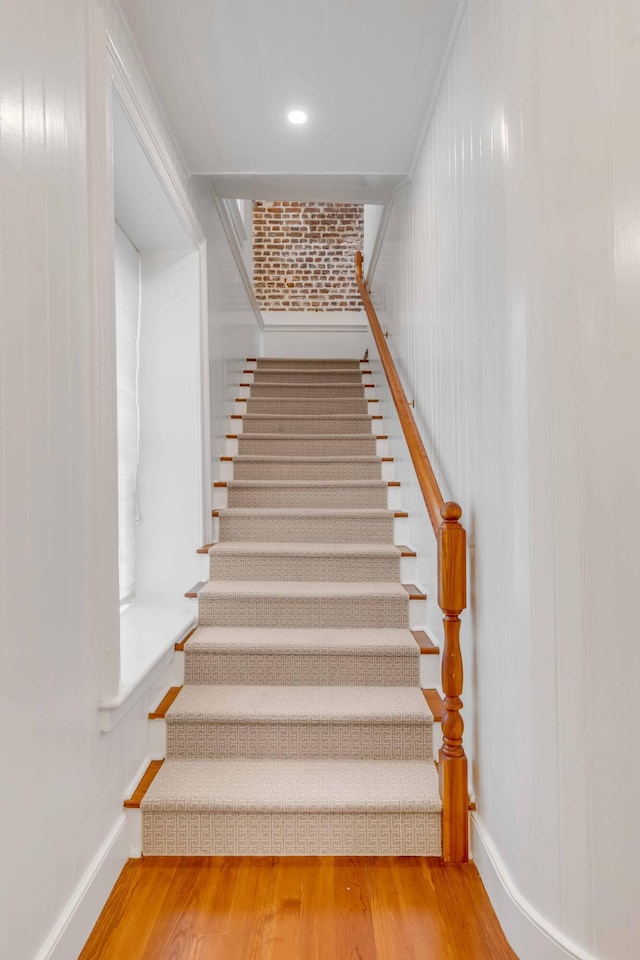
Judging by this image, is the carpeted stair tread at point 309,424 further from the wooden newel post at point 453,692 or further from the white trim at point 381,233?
the wooden newel post at point 453,692

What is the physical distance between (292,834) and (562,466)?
1277 mm

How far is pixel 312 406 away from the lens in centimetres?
407

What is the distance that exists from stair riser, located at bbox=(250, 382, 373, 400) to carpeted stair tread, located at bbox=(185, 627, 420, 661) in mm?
2263

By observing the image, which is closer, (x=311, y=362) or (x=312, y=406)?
(x=312, y=406)

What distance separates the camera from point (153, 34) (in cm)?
181

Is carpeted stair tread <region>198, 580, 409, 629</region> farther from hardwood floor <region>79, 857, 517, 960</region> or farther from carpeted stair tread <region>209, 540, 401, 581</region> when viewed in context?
hardwood floor <region>79, 857, 517, 960</region>

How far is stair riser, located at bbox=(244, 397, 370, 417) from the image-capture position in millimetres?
4039

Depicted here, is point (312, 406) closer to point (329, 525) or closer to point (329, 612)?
point (329, 525)

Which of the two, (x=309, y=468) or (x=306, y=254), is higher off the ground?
(x=306, y=254)

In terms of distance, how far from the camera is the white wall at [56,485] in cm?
107

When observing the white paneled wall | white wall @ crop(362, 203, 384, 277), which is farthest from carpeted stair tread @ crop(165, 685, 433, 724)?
white wall @ crop(362, 203, 384, 277)

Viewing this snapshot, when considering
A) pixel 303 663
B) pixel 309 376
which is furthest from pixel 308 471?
pixel 303 663

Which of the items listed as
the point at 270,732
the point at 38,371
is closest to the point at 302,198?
the point at 38,371

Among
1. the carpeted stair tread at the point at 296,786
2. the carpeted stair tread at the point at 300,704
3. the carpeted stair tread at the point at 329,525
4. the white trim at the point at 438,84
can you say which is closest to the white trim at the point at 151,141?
the white trim at the point at 438,84
